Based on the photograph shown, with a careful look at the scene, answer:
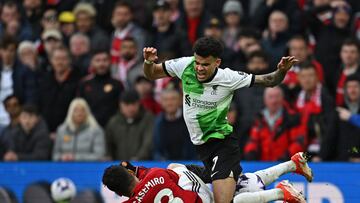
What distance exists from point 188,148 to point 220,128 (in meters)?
4.86

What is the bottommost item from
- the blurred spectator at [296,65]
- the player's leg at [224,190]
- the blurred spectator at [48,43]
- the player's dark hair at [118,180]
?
the player's leg at [224,190]

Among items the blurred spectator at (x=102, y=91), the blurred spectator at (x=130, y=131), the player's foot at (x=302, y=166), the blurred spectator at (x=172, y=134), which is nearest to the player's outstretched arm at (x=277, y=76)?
the player's foot at (x=302, y=166)

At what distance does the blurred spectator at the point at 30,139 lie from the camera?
18.7 meters

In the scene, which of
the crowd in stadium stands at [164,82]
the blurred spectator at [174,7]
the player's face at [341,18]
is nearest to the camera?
the crowd in stadium stands at [164,82]

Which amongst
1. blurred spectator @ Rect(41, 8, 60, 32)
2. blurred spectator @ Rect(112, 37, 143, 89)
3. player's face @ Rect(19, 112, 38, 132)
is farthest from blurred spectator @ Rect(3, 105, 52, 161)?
blurred spectator @ Rect(41, 8, 60, 32)

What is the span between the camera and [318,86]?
17.1 metres

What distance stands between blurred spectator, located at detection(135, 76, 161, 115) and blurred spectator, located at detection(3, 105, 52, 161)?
167cm

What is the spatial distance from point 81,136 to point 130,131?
2.65 ft

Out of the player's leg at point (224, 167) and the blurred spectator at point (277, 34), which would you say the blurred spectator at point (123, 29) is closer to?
the blurred spectator at point (277, 34)

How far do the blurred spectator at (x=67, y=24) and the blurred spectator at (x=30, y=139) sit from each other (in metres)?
2.81

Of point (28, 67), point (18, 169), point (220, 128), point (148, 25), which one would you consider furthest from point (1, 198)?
point (220, 128)

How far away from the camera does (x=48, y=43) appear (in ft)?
68.5

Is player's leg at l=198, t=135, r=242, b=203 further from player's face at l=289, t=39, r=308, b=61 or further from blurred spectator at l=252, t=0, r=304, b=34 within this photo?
blurred spectator at l=252, t=0, r=304, b=34

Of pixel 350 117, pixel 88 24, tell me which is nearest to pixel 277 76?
pixel 350 117
